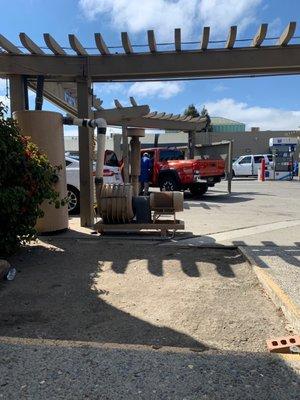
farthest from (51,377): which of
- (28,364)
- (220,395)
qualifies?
(220,395)

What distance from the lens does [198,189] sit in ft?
59.5

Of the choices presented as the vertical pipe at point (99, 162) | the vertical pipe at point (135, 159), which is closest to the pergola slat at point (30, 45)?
the vertical pipe at point (99, 162)

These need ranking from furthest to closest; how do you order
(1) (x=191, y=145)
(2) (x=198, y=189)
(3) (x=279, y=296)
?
(1) (x=191, y=145), (2) (x=198, y=189), (3) (x=279, y=296)

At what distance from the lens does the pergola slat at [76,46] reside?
8.66 m

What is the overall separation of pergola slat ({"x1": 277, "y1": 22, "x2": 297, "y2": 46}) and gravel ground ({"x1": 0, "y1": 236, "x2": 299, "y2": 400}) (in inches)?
158

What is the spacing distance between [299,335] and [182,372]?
1275mm

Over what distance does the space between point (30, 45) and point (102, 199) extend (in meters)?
3.35

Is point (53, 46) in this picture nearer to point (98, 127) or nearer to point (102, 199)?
point (98, 127)

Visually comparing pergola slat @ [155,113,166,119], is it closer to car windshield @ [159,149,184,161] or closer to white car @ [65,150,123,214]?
car windshield @ [159,149,184,161]

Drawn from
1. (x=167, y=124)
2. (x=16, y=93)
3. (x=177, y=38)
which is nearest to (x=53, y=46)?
(x=16, y=93)

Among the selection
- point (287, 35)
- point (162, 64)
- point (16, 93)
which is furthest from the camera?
point (16, 93)

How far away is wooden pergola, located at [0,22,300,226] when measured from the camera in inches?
334

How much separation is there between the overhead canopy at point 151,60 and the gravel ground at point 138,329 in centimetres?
376

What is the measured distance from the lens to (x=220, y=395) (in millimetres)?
3021
